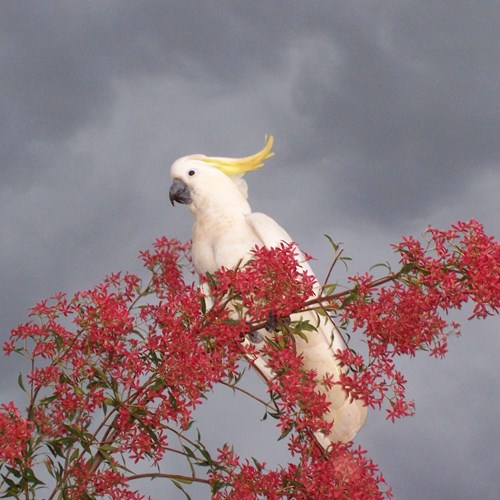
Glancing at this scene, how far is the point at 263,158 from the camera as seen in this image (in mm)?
5148

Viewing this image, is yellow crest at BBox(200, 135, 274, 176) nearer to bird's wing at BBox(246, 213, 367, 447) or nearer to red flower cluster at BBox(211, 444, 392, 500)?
bird's wing at BBox(246, 213, 367, 447)

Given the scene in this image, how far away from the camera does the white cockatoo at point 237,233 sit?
460 cm

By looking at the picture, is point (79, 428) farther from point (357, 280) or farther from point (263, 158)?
point (263, 158)

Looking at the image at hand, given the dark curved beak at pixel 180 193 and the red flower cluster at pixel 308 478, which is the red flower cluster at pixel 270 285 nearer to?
the red flower cluster at pixel 308 478

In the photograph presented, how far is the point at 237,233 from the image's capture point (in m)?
4.90

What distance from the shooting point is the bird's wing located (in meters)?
4.57

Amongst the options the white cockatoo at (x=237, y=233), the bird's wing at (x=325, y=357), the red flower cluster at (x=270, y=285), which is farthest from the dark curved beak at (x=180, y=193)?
the red flower cluster at (x=270, y=285)

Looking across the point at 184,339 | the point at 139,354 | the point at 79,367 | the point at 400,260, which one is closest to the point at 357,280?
the point at 400,260

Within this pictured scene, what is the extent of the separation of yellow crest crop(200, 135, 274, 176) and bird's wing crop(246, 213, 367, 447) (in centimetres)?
40

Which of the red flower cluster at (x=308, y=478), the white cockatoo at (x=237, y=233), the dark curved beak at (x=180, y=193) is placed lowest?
the red flower cluster at (x=308, y=478)

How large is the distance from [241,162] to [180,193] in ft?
1.44

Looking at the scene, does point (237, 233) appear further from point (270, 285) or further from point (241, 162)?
point (270, 285)

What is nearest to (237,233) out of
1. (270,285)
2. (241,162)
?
(241,162)

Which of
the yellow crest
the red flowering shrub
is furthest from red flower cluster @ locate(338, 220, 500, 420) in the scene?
the yellow crest
